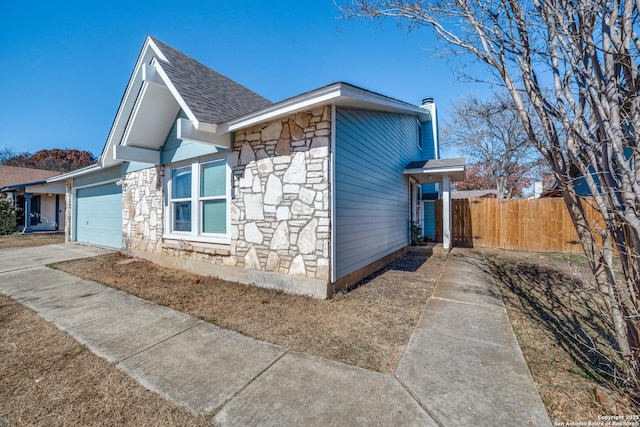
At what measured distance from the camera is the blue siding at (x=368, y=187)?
5098 mm

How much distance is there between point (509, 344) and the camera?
308 centimetres

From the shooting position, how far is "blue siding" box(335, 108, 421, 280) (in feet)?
16.7

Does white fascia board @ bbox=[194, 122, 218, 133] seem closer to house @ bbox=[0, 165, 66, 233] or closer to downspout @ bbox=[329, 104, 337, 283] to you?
downspout @ bbox=[329, 104, 337, 283]

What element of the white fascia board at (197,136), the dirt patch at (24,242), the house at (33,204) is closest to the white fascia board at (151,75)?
the white fascia board at (197,136)

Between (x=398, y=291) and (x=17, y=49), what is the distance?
47.6 feet

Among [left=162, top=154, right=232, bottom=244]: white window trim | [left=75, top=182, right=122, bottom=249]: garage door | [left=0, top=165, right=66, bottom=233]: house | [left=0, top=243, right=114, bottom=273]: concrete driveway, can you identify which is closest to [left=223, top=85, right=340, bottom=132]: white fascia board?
[left=162, top=154, right=232, bottom=244]: white window trim

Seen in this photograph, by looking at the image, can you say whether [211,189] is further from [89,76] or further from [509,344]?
[89,76]

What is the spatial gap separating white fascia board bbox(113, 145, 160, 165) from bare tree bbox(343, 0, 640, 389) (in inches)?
313

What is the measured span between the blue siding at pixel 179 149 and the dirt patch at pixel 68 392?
169 inches

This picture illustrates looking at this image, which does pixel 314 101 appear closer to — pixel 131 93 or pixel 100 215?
pixel 131 93

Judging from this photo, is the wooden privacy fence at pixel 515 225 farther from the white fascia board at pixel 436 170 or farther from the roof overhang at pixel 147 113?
the roof overhang at pixel 147 113

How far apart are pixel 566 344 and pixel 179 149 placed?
8.23 meters

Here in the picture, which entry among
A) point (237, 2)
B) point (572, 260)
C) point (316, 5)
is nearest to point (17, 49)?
point (237, 2)

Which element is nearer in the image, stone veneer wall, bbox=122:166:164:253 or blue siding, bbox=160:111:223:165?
blue siding, bbox=160:111:223:165
